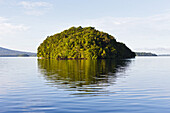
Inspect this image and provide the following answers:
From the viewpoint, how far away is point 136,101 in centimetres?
1702

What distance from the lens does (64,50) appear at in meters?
200

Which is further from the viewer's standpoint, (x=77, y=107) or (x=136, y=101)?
(x=136, y=101)

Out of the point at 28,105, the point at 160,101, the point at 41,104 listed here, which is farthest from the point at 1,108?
the point at 160,101

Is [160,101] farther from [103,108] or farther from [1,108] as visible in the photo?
[1,108]

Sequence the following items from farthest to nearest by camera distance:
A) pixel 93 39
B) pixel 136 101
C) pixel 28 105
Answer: pixel 93 39 < pixel 136 101 < pixel 28 105

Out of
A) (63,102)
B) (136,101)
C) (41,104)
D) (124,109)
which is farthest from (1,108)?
(136,101)

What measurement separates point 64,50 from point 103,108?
611 ft

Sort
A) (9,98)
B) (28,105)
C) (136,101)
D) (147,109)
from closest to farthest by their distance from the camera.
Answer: (147,109) < (28,105) < (136,101) < (9,98)

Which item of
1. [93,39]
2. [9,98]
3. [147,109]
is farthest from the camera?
[93,39]

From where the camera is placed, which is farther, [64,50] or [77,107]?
[64,50]

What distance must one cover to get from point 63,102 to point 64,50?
18413 cm

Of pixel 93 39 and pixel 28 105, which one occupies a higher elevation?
pixel 93 39

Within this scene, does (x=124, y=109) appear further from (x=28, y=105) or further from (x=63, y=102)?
(x=28, y=105)

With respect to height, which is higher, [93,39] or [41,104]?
[93,39]
